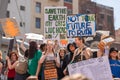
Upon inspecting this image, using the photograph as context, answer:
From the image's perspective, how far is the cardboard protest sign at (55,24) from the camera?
1122 cm

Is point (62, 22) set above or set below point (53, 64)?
above

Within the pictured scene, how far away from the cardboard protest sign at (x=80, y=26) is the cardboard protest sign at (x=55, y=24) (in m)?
0.36

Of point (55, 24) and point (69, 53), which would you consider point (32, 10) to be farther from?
point (69, 53)

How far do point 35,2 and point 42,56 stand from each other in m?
43.3

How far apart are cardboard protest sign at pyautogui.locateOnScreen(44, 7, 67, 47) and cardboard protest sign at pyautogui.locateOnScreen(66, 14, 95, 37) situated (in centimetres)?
36

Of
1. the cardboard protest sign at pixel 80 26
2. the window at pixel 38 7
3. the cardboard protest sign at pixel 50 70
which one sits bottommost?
the cardboard protest sign at pixel 50 70

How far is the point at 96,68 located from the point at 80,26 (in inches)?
190

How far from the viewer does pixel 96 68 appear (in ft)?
23.3

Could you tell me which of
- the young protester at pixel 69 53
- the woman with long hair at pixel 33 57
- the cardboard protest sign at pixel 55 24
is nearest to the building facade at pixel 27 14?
the cardboard protest sign at pixel 55 24

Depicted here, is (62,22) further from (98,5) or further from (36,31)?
(98,5)

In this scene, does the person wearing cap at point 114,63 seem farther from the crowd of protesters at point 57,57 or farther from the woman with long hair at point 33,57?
the woman with long hair at point 33,57

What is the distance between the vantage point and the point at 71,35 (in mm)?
11766

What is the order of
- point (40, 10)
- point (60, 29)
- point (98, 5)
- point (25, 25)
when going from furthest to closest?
point (98, 5), point (40, 10), point (25, 25), point (60, 29)

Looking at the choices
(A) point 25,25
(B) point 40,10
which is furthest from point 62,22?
(B) point 40,10
